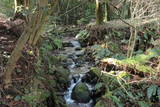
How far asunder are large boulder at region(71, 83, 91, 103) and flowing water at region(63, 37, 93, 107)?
90 millimetres

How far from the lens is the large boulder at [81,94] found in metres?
6.59

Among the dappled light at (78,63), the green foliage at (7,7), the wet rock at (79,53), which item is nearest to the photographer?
the dappled light at (78,63)

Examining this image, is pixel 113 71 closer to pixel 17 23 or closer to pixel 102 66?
pixel 102 66

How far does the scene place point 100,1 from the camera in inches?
393

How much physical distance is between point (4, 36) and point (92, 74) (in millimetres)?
2938

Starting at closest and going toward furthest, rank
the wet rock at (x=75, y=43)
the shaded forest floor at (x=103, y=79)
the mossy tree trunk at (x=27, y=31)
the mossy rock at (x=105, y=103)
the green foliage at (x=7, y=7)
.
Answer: the mossy tree trunk at (x=27, y=31)
the shaded forest floor at (x=103, y=79)
the mossy rock at (x=105, y=103)
the wet rock at (x=75, y=43)
the green foliage at (x=7, y=7)

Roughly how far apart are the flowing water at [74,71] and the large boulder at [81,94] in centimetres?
9

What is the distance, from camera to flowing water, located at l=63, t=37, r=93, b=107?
6.57 m

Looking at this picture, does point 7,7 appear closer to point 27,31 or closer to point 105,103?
point 105,103

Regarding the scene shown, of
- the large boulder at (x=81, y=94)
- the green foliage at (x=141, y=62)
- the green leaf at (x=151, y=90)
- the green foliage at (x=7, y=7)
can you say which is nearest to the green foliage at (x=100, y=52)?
the green foliage at (x=141, y=62)

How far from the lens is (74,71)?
779 cm

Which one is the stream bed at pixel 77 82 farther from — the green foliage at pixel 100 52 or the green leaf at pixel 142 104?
the green leaf at pixel 142 104

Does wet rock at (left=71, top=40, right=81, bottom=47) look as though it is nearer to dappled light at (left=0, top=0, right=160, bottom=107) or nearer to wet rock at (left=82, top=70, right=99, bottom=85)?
dappled light at (left=0, top=0, right=160, bottom=107)

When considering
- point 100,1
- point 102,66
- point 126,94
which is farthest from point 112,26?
point 126,94
